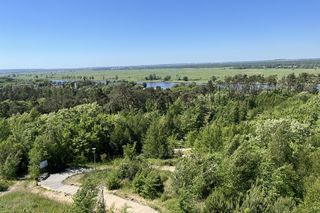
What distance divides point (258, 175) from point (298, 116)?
30.9m

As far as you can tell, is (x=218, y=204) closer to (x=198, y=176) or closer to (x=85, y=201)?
(x=198, y=176)

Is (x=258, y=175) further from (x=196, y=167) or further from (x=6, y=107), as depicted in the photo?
(x=6, y=107)

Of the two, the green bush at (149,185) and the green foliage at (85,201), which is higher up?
the green foliage at (85,201)

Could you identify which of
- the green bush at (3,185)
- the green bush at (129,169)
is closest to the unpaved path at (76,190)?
the green bush at (129,169)

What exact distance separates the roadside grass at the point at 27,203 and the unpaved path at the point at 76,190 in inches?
76.9

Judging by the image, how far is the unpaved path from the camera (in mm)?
25794

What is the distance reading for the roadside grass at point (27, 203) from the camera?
85.1 ft

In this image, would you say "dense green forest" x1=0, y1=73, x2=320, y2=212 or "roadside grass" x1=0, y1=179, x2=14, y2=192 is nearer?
"dense green forest" x1=0, y1=73, x2=320, y2=212

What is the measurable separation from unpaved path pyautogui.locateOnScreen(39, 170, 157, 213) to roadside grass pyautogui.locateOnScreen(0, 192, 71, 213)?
6.41ft

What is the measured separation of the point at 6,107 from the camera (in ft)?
277

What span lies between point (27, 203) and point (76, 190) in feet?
14.4

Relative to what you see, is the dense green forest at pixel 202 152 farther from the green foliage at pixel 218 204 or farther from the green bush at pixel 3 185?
the green bush at pixel 3 185

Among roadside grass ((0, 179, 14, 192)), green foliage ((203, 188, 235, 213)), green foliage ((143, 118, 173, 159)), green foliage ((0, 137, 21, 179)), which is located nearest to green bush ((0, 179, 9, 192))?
roadside grass ((0, 179, 14, 192))

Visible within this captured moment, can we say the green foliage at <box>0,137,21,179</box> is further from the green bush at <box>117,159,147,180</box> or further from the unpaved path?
the green bush at <box>117,159,147,180</box>
